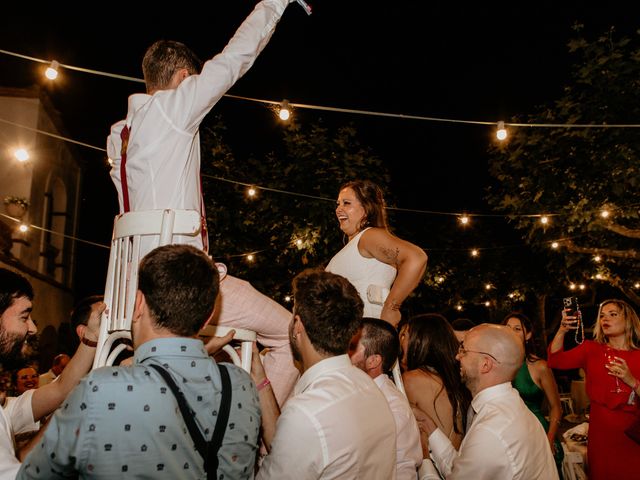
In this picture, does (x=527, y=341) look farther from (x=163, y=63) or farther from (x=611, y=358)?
(x=163, y=63)

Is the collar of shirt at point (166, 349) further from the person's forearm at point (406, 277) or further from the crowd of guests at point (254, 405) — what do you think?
the person's forearm at point (406, 277)

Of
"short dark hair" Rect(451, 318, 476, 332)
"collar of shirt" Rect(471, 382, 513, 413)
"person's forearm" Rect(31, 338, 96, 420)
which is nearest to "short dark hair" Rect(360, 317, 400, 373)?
"collar of shirt" Rect(471, 382, 513, 413)

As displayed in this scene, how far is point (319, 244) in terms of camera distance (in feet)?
45.8

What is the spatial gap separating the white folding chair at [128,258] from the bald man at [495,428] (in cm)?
176

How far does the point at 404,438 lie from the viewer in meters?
3.17

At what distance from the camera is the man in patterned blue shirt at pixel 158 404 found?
Answer: 1.66 metres

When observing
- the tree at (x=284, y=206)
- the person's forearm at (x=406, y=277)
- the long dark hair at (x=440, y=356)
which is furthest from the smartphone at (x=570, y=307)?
the tree at (x=284, y=206)

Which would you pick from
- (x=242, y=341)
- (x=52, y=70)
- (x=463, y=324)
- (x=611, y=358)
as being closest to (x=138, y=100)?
(x=242, y=341)

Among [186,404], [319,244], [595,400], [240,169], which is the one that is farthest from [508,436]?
[240,169]

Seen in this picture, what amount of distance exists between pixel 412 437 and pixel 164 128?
2.05 meters

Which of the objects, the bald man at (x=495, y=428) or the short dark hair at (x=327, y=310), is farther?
the bald man at (x=495, y=428)

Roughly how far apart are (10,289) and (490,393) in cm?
245

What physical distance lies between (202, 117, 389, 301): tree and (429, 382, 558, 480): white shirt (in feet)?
34.9

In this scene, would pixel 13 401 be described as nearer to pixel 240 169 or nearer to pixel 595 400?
pixel 595 400
